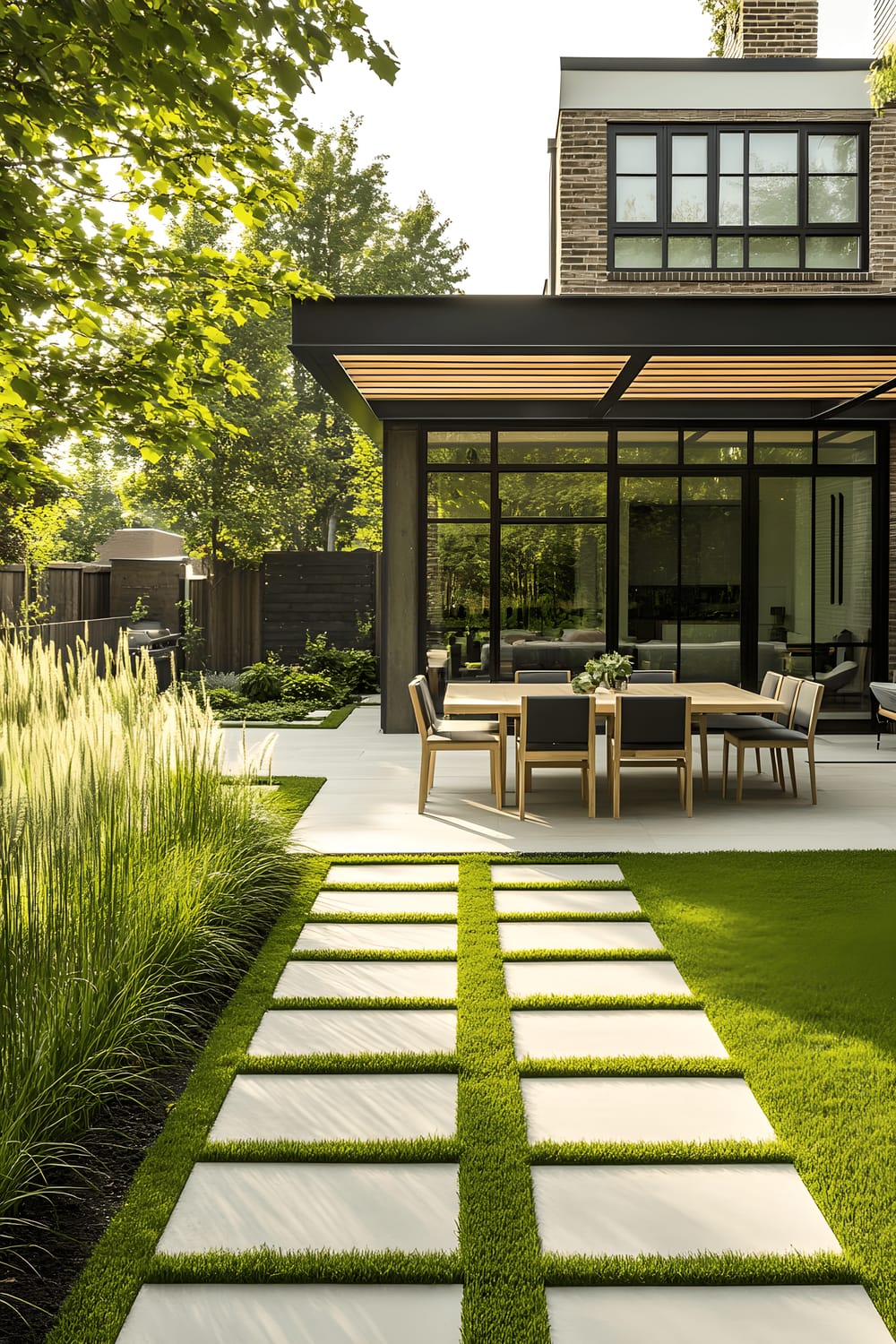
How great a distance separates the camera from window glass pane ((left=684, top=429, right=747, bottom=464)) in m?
12.4

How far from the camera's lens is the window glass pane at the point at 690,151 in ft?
41.5

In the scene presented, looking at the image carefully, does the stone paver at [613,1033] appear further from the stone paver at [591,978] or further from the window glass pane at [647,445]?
the window glass pane at [647,445]

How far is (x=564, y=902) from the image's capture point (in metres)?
5.50

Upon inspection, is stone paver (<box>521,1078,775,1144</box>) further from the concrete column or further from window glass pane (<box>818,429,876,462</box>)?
window glass pane (<box>818,429,876,462</box>)

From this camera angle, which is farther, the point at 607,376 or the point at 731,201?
the point at 731,201

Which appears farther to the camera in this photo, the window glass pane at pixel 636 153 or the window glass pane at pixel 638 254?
the window glass pane at pixel 638 254

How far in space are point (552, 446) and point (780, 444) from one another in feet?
8.59

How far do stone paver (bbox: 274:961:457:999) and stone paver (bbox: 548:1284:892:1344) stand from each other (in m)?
1.87

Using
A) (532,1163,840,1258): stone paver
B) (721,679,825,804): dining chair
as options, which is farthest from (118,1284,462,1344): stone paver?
(721,679,825,804): dining chair

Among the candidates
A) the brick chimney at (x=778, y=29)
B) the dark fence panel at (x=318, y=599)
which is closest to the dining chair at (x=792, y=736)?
the dark fence panel at (x=318, y=599)

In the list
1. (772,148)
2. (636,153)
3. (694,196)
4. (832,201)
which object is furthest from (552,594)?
(772,148)

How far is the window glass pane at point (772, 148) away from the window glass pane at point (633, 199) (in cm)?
119

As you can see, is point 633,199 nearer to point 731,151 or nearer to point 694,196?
point 694,196

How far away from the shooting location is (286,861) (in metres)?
5.74
